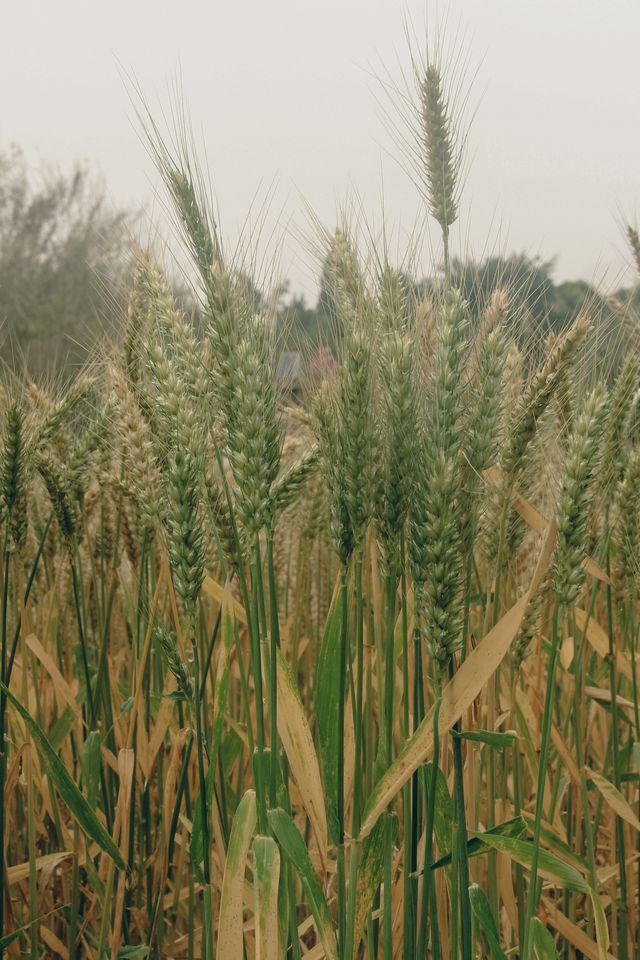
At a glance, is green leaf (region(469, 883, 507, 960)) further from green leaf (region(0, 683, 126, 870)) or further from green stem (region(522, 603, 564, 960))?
green leaf (region(0, 683, 126, 870))

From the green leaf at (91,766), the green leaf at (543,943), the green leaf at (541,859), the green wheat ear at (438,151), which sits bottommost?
the green leaf at (543,943)

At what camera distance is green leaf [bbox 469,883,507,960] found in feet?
3.92

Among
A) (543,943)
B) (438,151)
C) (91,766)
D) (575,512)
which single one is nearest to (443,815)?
(543,943)

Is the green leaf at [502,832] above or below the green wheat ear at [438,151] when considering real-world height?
below

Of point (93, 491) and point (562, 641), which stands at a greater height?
point (93, 491)

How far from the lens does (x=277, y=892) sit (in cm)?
109

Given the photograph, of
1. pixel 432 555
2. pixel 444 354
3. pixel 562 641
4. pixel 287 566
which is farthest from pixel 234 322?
pixel 287 566

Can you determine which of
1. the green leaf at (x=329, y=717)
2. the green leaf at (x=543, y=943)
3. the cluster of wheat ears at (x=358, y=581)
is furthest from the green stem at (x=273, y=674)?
the green leaf at (x=543, y=943)

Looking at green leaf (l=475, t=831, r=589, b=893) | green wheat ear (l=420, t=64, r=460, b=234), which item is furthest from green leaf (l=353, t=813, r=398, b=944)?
green wheat ear (l=420, t=64, r=460, b=234)

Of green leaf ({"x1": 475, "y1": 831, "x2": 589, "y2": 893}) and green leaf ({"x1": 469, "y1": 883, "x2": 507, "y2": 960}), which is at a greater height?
green leaf ({"x1": 475, "y1": 831, "x2": 589, "y2": 893})

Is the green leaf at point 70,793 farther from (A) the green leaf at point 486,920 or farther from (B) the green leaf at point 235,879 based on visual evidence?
(A) the green leaf at point 486,920

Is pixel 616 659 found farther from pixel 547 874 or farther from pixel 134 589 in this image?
pixel 134 589

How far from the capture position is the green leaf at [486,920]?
119 cm

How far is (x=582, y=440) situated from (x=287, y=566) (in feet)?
5.08
